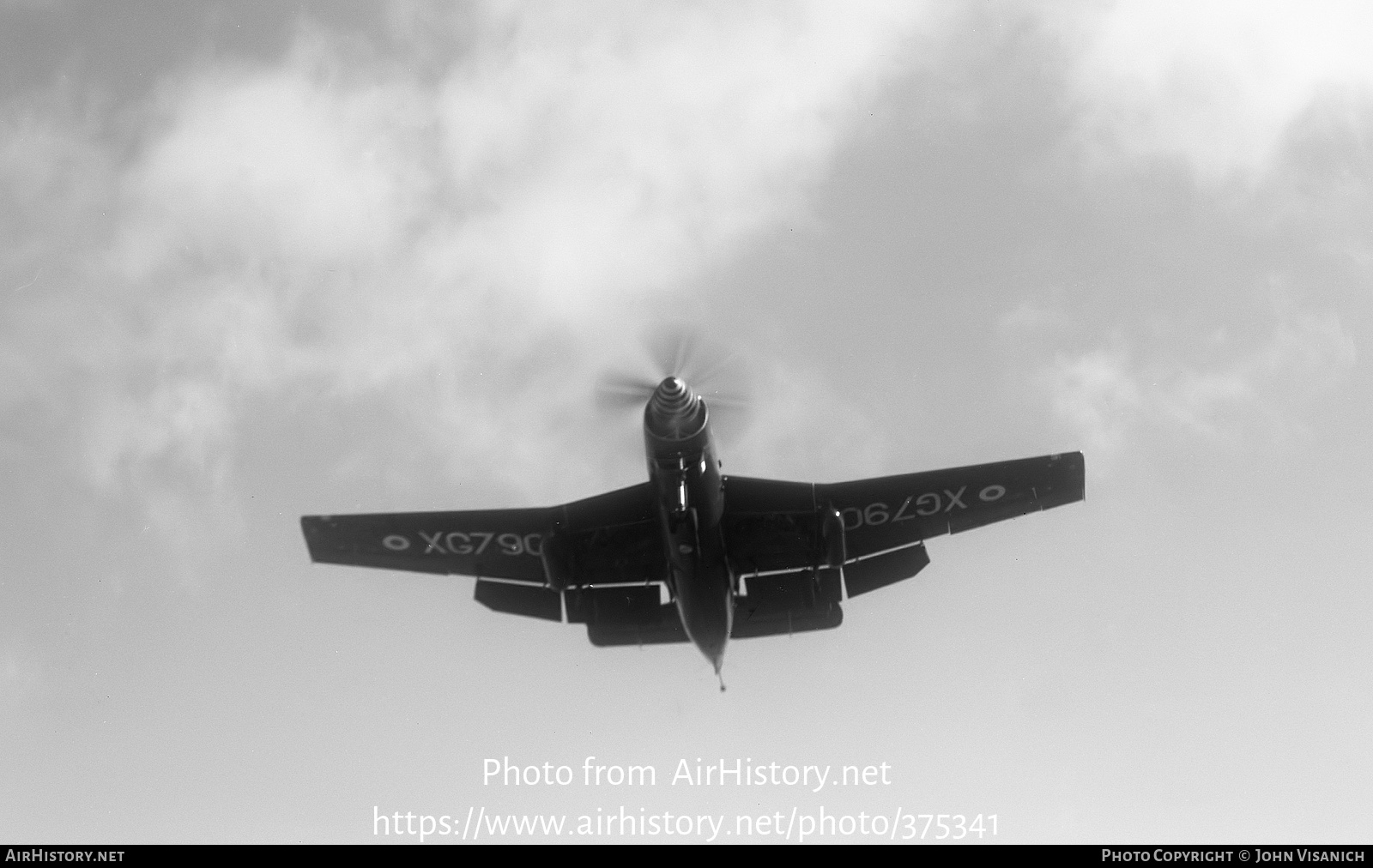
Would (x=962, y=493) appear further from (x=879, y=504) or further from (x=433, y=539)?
(x=433, y=539)

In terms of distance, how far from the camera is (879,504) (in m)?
25.6

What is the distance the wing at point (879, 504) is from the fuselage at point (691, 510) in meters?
0.79

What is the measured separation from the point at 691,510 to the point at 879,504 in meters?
4.90

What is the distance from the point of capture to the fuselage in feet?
71.3

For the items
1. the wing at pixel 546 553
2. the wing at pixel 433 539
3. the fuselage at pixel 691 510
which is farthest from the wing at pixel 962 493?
the wing at pixel 433 539

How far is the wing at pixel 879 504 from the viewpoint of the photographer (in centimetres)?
2512

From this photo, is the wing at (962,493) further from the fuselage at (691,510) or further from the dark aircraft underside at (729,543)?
the fuselage at (691,510)

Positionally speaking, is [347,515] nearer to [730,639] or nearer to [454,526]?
[454,526]

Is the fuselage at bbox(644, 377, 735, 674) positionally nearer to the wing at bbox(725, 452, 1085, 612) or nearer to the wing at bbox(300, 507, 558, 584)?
the wing at bbox(725, 452, 1085, 612)
